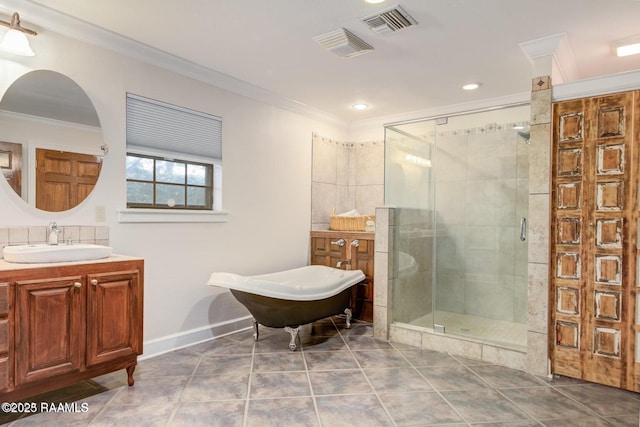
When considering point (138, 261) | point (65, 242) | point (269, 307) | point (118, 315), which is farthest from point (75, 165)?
point (269, 307)

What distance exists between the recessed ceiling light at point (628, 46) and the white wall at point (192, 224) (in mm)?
2859

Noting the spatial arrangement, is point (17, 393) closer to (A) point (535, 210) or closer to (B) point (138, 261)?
(B) point (138, 261)

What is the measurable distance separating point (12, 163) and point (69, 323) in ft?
3.44

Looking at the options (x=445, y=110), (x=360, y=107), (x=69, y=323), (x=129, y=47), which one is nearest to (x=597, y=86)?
(x=445, y=110)

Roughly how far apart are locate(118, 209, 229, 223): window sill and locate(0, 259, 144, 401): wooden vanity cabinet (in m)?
0.55

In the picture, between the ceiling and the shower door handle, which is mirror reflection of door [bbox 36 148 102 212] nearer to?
the ceiling

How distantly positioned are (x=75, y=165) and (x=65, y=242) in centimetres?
52

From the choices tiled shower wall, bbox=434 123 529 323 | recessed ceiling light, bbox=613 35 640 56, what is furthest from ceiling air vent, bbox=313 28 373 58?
recessed ceiling light, bbox=613 35 640 56

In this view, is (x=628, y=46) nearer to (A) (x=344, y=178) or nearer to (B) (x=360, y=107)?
(B) (x=360, y=107)

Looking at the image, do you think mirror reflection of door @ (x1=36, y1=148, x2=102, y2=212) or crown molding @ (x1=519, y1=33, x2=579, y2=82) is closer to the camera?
mirror reflection of door @ (x1=36, y1=148, x2=102, y2=212)

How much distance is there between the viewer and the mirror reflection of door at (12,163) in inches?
87.8

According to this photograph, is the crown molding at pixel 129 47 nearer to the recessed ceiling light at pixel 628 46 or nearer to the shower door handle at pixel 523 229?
the shower door handle at pixel 523 229

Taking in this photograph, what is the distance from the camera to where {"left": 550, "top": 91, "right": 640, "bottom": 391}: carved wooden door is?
93.1 inches

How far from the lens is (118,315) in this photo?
7.52 ft
